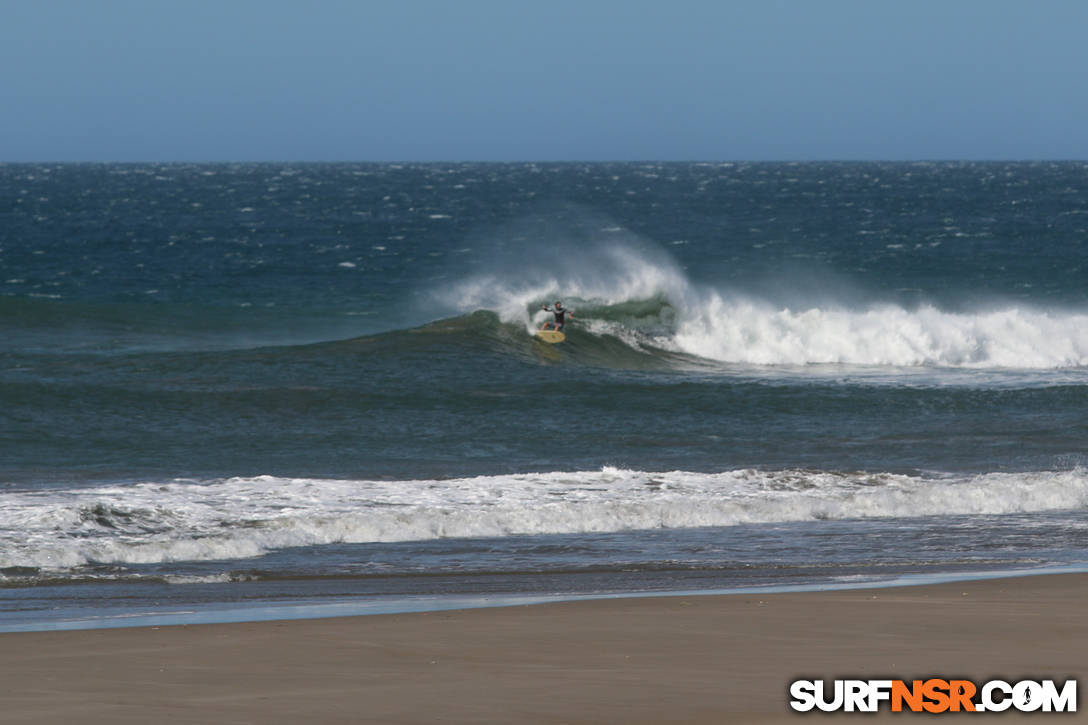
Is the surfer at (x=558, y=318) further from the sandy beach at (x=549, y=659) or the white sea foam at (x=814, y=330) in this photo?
the sandy beach at (x=549, y=659)

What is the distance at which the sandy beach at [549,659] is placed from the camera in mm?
7055

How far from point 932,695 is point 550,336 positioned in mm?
22461

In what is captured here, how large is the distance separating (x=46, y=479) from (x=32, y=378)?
26.3 ft

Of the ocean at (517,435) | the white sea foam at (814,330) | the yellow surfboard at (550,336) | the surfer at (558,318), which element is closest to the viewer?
the ocean at (517,435)

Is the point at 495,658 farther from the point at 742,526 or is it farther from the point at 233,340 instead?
the point at 233,340

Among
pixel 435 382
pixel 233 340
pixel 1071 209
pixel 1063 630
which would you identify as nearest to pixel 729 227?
pixel 1071 209

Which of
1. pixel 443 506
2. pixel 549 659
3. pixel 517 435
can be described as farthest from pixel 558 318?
pixel 549 659

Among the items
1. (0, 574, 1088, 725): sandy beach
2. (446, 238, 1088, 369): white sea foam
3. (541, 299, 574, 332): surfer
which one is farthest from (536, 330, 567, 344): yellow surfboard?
(0, 574, 1088, 725): sandy beach

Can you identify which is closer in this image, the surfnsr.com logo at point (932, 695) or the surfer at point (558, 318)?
the surfnsr.com logo at point (932, 695)

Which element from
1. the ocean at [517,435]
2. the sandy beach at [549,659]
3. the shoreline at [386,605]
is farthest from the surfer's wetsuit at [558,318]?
the sandy beach at [549,659]

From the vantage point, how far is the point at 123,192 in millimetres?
106250

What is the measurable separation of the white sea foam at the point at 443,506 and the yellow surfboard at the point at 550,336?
13020mm

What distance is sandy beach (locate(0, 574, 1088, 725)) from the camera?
7.05m

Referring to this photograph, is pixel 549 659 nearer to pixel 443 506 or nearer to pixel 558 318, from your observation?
pixel 443 506
